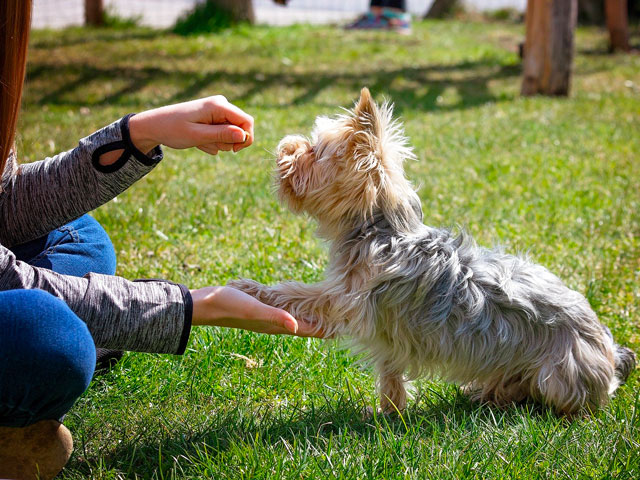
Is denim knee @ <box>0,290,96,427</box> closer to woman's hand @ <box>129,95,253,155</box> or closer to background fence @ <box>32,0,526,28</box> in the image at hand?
woman's hand @ <box>129,95,253,155</box>

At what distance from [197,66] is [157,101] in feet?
6.96

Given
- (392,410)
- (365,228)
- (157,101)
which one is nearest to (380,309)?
(365,228)

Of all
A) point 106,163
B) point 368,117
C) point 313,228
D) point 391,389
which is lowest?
point 391,389

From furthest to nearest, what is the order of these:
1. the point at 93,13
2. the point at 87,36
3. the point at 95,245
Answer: the point at 93,13
the point at 87,36
the point at 95,245

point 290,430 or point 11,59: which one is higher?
point 11,59

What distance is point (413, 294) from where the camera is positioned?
112 inches

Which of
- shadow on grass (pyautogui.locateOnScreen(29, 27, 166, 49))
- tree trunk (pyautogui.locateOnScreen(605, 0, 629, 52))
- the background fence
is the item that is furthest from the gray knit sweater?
tree trunk (pyautogui.locateOnScreen(605, 0, 629, 52))

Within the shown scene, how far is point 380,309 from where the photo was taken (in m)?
2.86

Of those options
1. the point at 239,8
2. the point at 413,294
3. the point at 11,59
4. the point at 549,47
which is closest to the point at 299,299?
the point at 413,294

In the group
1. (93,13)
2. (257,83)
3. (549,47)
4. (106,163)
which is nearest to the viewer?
(106,163)

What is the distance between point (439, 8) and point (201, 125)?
1749 centimetres

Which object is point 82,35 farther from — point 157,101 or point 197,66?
point 157,101

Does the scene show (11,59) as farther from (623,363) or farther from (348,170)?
(623,363)

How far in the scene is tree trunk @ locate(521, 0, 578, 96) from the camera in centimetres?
930
